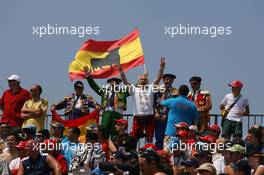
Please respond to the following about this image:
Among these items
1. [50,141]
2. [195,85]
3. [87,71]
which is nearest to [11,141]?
[50,141]

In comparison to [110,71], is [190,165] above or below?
below

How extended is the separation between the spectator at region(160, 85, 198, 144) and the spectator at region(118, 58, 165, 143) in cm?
81

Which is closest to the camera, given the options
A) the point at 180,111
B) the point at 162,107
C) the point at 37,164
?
the point at 37,164

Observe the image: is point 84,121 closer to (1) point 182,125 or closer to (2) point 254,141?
(1) point 182,125

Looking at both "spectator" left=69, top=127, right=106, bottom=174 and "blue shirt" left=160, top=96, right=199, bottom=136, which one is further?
"blue shirt" left=160, top=96, right=199, bottom=136

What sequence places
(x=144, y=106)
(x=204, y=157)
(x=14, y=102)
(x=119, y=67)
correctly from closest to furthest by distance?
(x=204, y=157)
(x=144, y=106)
(x=14, y=102)
(x=119, y=67)

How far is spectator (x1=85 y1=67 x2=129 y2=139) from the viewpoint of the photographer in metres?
20.5

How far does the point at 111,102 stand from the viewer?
2112 cm

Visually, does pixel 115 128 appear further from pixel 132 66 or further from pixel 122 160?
pixel 122 160

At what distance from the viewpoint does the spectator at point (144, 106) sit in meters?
20.5

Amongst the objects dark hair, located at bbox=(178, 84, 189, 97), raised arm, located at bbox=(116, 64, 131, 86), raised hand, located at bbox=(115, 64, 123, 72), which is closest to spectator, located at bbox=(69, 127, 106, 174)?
dark hair, located at bbox=(178, 84, 189, 97)

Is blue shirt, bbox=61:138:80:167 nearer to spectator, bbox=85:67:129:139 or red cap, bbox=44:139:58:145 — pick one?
red cap, bbox=44:139:58:145

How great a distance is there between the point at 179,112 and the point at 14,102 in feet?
13.8

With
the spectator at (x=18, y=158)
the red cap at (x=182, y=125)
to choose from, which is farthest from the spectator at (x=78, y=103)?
the spectator at (x=18, y=158)
